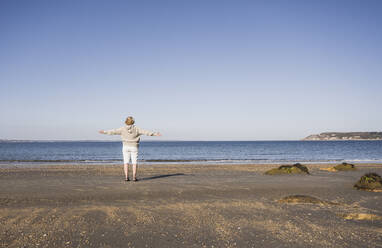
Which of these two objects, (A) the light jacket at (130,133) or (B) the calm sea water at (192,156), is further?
(B) the calm sea water at (192,156)

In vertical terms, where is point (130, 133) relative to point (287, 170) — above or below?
above

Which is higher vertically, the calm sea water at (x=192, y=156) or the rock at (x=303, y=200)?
the rock at (x=303, y=200)

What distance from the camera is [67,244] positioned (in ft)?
14.0

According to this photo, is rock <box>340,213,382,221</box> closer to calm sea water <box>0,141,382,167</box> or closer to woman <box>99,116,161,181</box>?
woman <box>99,116,161,181</box>

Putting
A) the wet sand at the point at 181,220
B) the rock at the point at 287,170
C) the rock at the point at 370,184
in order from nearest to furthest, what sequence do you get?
the wet sand at the point at 181,220 < the rock at the point at 370,184 < the rock at the point at 287,170

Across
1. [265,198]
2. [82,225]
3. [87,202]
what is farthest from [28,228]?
[265,198]

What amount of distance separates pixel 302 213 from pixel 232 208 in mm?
1488

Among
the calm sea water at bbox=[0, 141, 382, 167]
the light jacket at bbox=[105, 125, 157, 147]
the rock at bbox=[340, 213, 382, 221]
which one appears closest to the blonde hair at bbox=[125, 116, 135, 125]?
the light jacket at bbox=[105, 125, 157, 147]

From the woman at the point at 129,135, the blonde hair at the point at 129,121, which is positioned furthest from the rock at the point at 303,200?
the blonde hair at the point at 129,121

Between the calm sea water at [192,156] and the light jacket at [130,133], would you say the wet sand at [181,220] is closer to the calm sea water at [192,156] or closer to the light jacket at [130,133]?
the light jacket at [130,133]

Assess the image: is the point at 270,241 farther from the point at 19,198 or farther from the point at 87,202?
the point at 19,198

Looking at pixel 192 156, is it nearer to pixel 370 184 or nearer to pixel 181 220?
pixel 370 184

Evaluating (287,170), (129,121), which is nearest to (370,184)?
(287,170)

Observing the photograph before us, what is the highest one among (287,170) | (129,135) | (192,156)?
(129,135)
